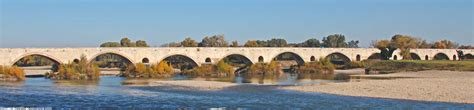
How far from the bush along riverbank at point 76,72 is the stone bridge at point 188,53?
9.93ft

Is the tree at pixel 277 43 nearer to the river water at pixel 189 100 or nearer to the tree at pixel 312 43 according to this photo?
the tree at pixel 312 43

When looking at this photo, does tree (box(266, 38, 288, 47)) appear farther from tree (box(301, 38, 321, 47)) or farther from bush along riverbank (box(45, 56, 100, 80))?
bush along riverbank (box(45, 56, 100, 80))

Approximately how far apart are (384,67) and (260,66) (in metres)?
19.2

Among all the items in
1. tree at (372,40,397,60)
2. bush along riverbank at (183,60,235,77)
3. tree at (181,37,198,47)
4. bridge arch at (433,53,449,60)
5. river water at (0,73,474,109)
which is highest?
tree at (181,37,198,47)

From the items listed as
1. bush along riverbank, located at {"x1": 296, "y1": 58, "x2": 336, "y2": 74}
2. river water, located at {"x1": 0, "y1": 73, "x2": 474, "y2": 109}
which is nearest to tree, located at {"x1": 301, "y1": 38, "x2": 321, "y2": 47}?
bush along riverbank, located at {"x1": 296, "y1": 58, "x2": 336, "y2": 74}

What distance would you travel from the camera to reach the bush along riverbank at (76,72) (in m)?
51.2

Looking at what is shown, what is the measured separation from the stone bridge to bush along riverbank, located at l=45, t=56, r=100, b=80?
303cm

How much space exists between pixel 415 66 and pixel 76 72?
4035cm

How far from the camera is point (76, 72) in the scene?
170 feet

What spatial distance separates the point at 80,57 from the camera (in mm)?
57562

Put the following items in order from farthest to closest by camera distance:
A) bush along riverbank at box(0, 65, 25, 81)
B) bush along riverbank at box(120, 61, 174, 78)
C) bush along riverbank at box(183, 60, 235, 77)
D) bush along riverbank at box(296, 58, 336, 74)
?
bush along riverbank at box(296, 58, 336, 74) → bush along riverbank at box(183, 60, 235, 77) → bush along riverbank at box(120, 61, 174, 78) → bush along riverbank at box(0, 65, 25, 81)

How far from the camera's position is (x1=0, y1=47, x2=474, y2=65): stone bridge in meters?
54.0

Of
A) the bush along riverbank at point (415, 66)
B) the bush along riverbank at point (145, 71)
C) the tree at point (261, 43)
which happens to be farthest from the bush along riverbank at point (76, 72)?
the tree at point (261, 43)

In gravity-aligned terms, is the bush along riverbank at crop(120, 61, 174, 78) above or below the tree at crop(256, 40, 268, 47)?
below
